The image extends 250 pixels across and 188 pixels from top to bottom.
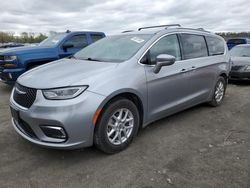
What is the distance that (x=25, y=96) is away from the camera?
297 centimetres

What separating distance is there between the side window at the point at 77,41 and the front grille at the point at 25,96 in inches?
186

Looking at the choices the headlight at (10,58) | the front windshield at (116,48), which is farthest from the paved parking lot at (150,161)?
the headlight at (10,58)

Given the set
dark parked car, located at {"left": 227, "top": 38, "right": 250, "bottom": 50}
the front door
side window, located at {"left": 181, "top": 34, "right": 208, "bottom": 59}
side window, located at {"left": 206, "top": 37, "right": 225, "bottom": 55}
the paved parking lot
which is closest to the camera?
the paved parking lot

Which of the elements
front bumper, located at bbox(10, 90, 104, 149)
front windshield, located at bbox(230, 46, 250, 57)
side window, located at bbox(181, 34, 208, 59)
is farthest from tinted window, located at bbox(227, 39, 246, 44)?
front bumper, located at bbox(10, 90, 104, 149)

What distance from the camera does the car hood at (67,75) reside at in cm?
286

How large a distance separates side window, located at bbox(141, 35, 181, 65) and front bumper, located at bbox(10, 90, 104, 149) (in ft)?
3.67

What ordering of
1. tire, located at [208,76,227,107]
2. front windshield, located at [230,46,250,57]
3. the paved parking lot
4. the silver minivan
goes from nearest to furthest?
the paved parking lot < the silver minivan < tire, located at [208,76,227,107] < front windshield, located at [230,46,250,57]

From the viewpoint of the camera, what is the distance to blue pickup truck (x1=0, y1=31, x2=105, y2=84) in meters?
6.42

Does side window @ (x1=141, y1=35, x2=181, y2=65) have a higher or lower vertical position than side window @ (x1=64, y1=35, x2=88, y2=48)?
lower

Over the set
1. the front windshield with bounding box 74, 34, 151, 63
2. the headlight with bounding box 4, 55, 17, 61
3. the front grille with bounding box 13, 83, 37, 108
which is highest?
the front windshield with bounding box 74, 34, 151, 63

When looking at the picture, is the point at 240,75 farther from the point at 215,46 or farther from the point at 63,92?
the point at 63,92

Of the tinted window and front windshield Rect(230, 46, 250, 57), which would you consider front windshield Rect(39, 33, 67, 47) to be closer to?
front windshield Rect(230, 46, 250, 57)

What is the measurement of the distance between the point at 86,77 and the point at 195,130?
7.26ft

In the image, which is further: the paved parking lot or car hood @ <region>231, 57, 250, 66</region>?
car hood @ <region>231, 57, 250, 66</region>
